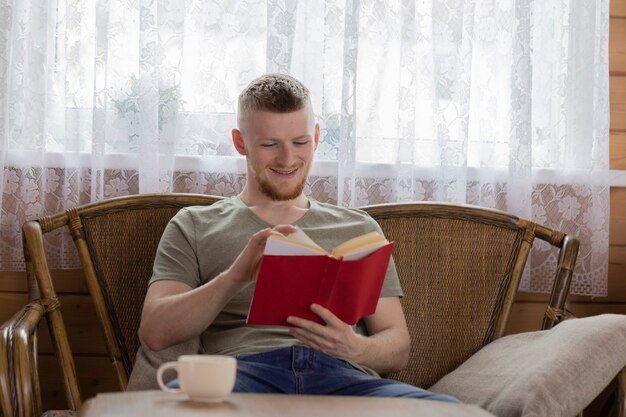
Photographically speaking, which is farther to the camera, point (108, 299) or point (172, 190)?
point (172, 190)

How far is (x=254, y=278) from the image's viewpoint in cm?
176

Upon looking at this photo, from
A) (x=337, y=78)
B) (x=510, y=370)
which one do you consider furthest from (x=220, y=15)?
(x=510, y=370)

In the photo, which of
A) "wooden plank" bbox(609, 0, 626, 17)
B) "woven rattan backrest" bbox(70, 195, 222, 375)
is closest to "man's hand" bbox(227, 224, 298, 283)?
"woven rattan backrest" bbox(70, 195, 222, 375)

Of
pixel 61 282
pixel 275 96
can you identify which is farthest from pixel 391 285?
pixel 61 282

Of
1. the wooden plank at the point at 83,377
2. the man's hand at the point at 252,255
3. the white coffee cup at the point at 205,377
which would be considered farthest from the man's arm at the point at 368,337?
the wooden plank at the point at 83,377

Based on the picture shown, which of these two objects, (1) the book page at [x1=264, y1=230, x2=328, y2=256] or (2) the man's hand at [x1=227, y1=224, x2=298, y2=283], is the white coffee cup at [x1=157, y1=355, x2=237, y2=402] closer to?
(1) the book page at [x1=264, y1=230, x2=328, y2=256]

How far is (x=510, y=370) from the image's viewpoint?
1850 mm

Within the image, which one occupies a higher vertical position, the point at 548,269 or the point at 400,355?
the point at 548,269

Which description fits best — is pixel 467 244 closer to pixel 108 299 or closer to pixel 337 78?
pixel 337 78

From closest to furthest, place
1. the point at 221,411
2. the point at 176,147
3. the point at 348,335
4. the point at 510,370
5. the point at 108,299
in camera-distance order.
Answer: the point at 221,411 → the point at 348,335 → the point at 510,370 → the point at 108,299 → the point at 176,147

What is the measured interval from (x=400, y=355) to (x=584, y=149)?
34.1 inches

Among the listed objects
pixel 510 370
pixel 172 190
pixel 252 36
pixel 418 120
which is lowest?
pixel 510 370

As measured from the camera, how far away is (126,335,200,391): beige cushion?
1858 mm

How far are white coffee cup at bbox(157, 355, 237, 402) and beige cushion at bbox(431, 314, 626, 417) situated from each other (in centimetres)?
64
